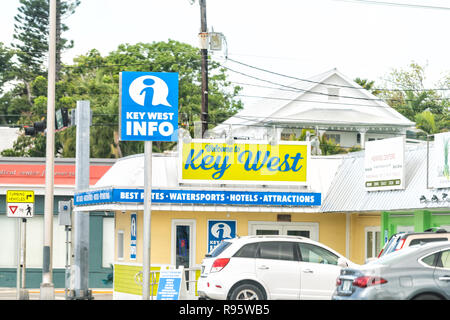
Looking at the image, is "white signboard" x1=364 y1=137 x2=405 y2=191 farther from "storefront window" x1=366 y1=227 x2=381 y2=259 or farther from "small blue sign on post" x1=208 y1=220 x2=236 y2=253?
"small blue sign on post" x1=208 y1=220 x2=236 y2=253

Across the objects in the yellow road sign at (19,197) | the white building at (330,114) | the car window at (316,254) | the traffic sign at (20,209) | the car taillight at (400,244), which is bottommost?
the car window at (316,254)

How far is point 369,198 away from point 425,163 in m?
2.53

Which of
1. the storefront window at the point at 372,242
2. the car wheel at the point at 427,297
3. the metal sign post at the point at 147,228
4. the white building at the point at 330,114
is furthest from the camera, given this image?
the white building at the point at 330,114

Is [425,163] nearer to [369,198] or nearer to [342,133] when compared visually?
[369,198]

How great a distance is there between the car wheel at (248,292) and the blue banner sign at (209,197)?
6.96 m

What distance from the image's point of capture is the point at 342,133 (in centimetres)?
5903

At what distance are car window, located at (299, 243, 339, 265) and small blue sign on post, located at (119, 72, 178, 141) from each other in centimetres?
473

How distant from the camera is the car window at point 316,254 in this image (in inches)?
833

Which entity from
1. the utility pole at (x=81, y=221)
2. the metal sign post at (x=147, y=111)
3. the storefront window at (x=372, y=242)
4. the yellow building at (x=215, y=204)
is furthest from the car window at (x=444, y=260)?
the utility pole at (x=81, y=221)

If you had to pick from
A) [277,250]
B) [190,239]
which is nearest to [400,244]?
[277,250]

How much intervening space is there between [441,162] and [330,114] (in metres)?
35.8

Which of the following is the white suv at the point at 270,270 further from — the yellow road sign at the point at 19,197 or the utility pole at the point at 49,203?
the yellow road sign at the point at 19,197

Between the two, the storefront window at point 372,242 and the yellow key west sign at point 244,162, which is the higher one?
the yellow key west sign at point 244,162

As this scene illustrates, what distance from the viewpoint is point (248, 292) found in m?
20.5
